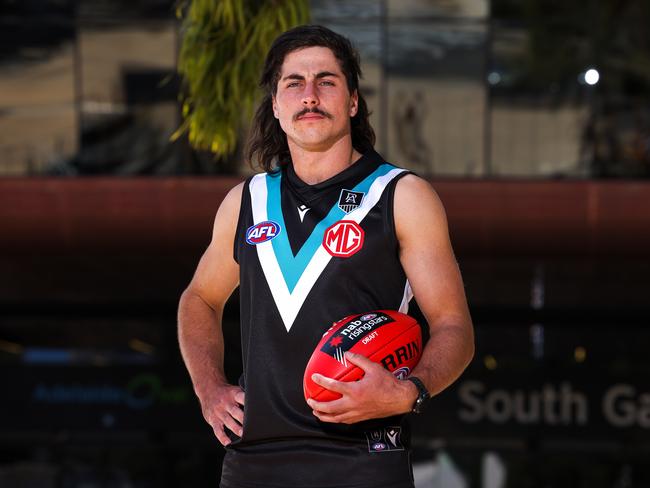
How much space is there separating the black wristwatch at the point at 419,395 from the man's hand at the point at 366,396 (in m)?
0.02

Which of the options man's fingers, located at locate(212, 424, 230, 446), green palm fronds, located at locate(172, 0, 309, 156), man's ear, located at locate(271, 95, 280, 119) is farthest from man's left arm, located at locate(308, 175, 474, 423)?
green palm fronds, located at locate(172, 0, 309, 156)

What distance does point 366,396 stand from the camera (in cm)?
327

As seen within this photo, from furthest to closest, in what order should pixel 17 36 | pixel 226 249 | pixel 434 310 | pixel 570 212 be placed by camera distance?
pixel 17 36
pixel 570 212
pixel 226 249
pixel 434 310

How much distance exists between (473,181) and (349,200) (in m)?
10.6

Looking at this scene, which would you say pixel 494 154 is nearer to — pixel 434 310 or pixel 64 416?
pixel 64 416

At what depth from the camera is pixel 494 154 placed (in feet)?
47.3

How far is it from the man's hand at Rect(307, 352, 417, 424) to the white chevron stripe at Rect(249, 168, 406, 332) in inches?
13.5

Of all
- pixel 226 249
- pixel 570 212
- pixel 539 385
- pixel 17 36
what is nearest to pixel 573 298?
pixel 539 385

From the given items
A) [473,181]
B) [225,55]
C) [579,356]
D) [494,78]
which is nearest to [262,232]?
[225,55]

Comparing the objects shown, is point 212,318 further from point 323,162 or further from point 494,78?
point 494,78

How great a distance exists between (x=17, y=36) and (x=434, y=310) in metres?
12.1

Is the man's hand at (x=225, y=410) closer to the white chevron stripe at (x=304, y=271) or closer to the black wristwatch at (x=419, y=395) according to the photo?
the white chevron stripe at (x=304, y=271)

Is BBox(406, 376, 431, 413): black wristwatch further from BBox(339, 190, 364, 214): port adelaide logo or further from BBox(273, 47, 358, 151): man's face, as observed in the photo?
BBox(273, 47, 358, 151): man's face

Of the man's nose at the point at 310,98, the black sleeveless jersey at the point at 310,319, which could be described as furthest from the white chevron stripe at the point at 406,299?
the man's nose at the point at 310,98
